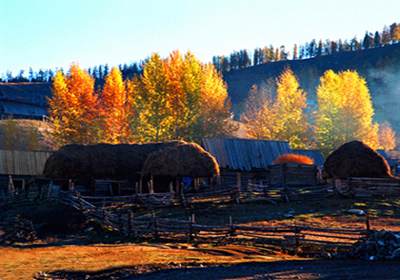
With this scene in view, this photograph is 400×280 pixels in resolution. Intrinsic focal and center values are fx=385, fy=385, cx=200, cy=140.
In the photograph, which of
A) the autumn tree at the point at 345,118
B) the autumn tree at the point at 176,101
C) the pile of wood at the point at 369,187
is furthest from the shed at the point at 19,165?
the autumn tree at the point at 345,118

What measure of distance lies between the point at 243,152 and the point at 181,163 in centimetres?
754

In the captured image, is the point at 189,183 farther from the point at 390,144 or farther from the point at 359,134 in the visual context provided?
the point at 390,144

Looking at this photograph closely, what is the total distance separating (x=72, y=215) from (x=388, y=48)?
142739 millimetres

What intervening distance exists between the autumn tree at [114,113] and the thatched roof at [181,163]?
1509cm

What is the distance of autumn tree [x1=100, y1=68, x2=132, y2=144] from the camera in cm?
3931

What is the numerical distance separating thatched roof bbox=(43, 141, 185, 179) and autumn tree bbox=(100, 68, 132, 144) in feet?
36.0

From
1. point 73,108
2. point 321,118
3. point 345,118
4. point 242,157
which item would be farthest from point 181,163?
point 345,118

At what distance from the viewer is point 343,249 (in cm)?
1247

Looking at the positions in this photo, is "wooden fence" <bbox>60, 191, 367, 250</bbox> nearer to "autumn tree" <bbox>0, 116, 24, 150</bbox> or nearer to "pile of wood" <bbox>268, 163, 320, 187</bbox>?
"pile of wood" <bbox>268, 163, 320, 187</bbox>

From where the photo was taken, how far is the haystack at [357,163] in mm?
24016

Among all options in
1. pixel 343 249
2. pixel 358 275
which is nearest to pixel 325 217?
pixel 343 249

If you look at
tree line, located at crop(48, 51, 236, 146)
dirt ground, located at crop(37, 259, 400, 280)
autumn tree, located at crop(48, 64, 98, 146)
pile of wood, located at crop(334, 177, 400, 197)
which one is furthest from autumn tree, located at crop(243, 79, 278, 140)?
dirt ground, located at crop(37, 259, 400, 280)

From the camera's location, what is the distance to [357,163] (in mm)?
24281

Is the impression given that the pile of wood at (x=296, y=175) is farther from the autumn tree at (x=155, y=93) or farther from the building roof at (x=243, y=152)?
the autumn tree at (x=155, y=93)
